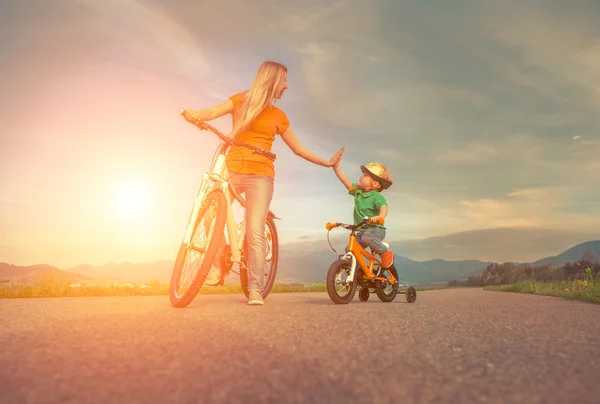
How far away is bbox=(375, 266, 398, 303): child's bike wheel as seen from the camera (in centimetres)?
751

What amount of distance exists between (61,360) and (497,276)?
17.0m

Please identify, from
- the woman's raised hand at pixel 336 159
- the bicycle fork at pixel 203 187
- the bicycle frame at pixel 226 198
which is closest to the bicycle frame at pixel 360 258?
the woman's raised hand at pixel 336 159

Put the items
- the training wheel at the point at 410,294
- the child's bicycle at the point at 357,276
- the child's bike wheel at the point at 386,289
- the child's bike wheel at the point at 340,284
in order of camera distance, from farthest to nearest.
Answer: the training wheel at the point at 410,294, the child's bike wheel at the point at 386,289, the child's bicycle at the point at 357,276, the child's bike wheel at the point at 340,284

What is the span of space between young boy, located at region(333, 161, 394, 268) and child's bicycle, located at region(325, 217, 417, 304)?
123 millimetres

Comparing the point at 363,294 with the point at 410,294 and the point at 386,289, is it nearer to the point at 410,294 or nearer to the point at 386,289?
the point at 386,289

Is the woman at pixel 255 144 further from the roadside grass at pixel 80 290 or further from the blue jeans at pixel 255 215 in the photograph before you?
the roadside grass at pixel 80 290

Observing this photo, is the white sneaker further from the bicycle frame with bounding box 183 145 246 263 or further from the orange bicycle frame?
the orange bicycle frame

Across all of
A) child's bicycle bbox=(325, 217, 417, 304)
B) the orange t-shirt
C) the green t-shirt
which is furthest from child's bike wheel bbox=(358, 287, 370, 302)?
the orange t-shirt

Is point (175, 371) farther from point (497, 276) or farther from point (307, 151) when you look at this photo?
point (497, 276)

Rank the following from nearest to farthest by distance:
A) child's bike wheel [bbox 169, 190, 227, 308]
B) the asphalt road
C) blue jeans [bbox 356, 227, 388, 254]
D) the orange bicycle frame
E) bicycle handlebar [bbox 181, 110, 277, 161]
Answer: the asphalt road → child's bike wheel [bbox 169, 190, 227, 308] → bicycle handlebar [bbox 181, 110, 277, 161] → the orange bicycle frame → blue jeans [bbox 356, 227, 388, 254]

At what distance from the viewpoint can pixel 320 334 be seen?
3.15 metres

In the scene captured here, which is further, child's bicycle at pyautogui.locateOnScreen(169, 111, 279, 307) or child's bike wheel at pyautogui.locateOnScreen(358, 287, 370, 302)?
child's bike wheel at pyautogui.locateOnScreen(358, 287, 370, 302)

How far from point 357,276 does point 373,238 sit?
63 centimetres

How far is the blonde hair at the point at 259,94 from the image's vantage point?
5949 millimetres
